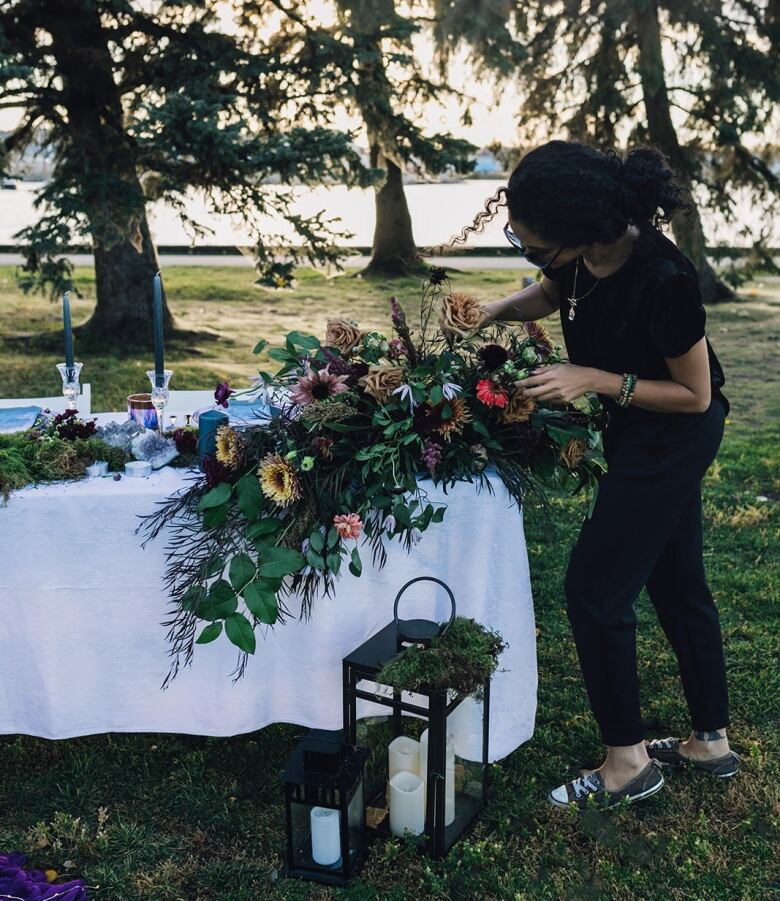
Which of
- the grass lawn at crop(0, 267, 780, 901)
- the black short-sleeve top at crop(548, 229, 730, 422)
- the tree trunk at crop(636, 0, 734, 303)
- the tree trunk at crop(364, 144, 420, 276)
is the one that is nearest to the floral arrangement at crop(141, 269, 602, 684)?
the black short-sleeve top at crop(548, 229, 730, 422)

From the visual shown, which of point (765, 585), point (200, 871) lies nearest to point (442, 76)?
point (765, 585)

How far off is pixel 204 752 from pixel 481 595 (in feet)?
3.08

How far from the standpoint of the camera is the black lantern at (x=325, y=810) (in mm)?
2117

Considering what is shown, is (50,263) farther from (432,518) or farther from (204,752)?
(432,518)

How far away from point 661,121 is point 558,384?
9147 millimetres

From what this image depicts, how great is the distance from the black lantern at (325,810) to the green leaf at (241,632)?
0.83 feet

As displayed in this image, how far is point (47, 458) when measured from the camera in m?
2.35

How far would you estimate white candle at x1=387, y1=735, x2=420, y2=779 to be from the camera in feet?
7.57

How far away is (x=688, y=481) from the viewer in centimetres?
223

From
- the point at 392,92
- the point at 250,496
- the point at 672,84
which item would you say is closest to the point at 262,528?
the point at 250,496

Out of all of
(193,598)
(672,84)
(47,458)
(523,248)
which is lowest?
(193,598)

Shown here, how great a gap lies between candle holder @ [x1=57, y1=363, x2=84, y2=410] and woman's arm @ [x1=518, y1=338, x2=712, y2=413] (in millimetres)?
1285

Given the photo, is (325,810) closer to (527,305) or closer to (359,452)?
(359,452)

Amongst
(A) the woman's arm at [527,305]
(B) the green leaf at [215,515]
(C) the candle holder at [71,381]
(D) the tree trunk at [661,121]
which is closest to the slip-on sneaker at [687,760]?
(A) the woman's arm at [527,305]
